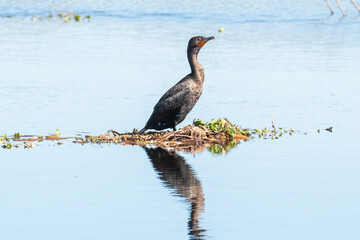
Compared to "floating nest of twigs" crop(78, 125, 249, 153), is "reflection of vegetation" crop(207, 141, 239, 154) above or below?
below

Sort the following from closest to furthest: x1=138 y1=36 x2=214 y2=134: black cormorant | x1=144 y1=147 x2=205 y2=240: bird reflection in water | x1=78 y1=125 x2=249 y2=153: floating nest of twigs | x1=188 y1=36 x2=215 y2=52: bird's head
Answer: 1. x1=144 y1=147 x2=205 y2=240: bird reflection in water
2. x1=78 y1=125 x2=249 y2=153: floating nest of twigs
3. x1=138 y1=36 x2=214 y2=134: black cormorant
4. x1=188 y1=36 x2=215 y2=52: bird's head

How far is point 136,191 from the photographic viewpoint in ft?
38.5

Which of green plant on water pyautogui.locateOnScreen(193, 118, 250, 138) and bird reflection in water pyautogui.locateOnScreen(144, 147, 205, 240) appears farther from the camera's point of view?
green plant on water pyautogui.locateOnScreen(193, 118, 250, 138)

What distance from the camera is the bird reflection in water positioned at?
10.3 metres

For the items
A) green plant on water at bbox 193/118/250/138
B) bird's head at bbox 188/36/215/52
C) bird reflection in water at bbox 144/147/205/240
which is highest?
bird's head at bbox 188/36/215/52

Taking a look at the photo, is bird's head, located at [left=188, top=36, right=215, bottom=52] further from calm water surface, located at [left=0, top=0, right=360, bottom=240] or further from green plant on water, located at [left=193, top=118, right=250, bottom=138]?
calm water surface, located at [left=0, top=0, right=360, bottom=240]

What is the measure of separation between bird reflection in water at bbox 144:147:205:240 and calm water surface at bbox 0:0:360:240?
2 centimetres

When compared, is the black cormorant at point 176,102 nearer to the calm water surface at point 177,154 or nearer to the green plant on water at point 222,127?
the green plant on water at point 222,127

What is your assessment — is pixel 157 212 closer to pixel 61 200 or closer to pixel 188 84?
pixel 61 200

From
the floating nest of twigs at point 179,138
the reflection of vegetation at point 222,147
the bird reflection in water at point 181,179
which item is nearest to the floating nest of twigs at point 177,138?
the floating nest of twigs at point 179,138

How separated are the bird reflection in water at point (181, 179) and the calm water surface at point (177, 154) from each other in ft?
0.07

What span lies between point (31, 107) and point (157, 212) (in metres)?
9.42

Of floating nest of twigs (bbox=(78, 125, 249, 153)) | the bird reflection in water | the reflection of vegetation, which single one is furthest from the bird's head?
the bird reflection in water

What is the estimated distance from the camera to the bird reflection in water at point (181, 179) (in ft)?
33.8
